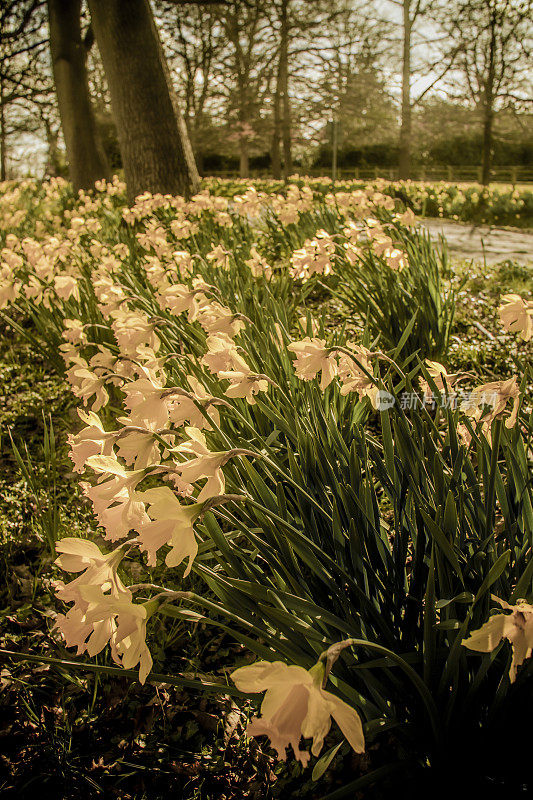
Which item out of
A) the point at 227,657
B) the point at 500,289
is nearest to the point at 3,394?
the point at 227,657

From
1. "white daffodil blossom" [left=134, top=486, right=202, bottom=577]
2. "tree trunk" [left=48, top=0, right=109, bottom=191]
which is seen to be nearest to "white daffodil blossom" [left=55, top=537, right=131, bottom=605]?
"white daffodil blossom" [left=134, top=486, right=202, bottom=577]

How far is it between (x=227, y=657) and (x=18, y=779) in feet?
1.89

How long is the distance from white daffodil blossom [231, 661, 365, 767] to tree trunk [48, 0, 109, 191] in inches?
386

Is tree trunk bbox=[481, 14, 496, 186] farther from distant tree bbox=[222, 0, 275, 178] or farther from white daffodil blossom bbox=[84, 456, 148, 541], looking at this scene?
white daffodil blossom bbox=[84, 456, 148, 541]

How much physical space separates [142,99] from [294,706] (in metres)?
6.27

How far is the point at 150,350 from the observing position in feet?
5.05

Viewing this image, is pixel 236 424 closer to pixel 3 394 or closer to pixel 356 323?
pixel 356 323

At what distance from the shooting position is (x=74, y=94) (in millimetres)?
8984

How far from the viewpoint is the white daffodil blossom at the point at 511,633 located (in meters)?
0.73

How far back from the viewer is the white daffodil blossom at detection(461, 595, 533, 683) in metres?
0.73

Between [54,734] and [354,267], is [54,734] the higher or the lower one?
the lower one

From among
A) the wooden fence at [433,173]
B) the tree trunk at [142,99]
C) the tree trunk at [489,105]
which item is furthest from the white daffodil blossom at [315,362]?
the wooden fence at [433,173]

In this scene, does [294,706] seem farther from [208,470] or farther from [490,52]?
[490,52]

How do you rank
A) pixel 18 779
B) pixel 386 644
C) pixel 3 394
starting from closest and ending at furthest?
1. pixel 386 644
2. pixel 18 779
3. pixel 3 394
